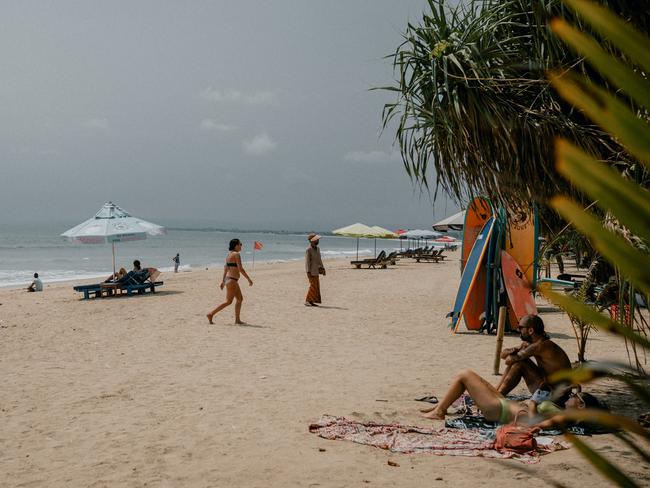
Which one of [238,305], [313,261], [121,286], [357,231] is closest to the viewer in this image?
[238,305]

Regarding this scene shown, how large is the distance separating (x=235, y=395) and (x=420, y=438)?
7.70 ft

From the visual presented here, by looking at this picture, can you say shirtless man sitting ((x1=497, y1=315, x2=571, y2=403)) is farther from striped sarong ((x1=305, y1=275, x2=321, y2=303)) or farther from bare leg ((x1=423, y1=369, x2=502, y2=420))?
striped sarong ((x1=305, y1=275, x2=321, y2=303))

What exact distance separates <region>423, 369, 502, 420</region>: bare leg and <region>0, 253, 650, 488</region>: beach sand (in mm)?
238

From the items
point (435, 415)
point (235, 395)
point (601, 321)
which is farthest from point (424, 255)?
point (601, 321)

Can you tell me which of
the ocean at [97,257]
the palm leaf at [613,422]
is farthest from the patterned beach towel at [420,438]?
the ocean at [97,257]

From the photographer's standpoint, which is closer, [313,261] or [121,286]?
[313,261]

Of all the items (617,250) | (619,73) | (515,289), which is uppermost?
(619,73)

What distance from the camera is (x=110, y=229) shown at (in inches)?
691

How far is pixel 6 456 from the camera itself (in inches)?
191

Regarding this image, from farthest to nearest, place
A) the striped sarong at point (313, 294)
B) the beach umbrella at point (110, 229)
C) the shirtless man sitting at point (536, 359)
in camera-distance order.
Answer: the beach umbrella at point (110, 229) < the striped sarong at point (313, 294) < the shirtless man sitting at point (536, 359)

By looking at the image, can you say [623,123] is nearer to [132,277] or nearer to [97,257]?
[132,277]

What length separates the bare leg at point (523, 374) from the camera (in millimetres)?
5958

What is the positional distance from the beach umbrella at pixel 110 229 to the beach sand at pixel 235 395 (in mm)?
3581

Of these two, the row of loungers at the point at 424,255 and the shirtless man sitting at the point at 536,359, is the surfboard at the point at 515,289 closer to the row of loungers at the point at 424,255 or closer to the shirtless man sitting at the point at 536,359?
the shirtless man sitting at the point at 536,359
